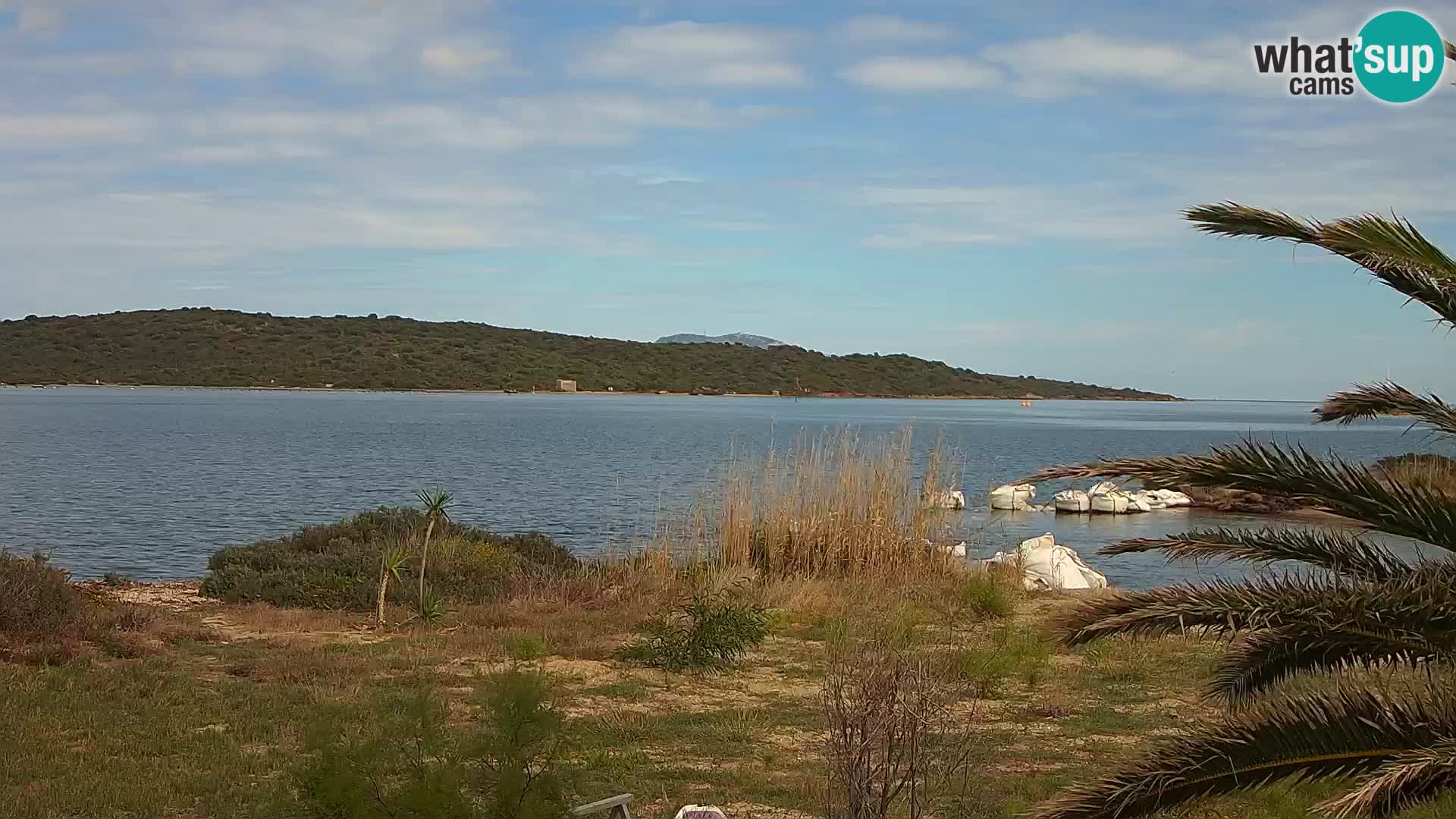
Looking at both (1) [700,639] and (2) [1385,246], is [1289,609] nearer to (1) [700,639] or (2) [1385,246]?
(2) [1385,246]

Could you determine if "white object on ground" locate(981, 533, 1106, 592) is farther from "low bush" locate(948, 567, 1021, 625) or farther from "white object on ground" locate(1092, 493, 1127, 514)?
"white object on ground" locate(1092, 493, 1127, 514)

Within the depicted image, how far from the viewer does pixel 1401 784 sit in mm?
3566

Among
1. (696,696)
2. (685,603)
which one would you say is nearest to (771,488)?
(685,603)

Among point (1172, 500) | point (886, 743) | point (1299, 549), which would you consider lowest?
point (1172, 500)

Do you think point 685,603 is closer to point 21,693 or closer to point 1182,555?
point 21,693

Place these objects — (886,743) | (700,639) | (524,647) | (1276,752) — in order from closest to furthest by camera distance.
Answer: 1. (1276,752)
2. (886,743)
3. (524,647)
4. (700,639)

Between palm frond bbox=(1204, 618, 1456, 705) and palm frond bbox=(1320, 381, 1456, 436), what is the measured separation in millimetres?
751

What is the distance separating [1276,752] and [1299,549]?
36.6 inches

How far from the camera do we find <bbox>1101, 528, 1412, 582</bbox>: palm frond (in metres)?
4.68

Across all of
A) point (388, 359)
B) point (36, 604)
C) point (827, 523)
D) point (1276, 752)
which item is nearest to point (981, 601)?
point (827, 523)

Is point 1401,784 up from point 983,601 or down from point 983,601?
up

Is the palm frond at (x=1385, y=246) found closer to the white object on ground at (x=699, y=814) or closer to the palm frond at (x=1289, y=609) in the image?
the palm frond at (x=1289, y=609)

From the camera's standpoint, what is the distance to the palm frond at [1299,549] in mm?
4684

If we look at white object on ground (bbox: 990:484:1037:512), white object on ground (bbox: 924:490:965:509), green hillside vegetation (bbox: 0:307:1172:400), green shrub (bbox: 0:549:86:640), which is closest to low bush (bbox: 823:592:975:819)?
green shrub (bbox: 0:549:86:640)
